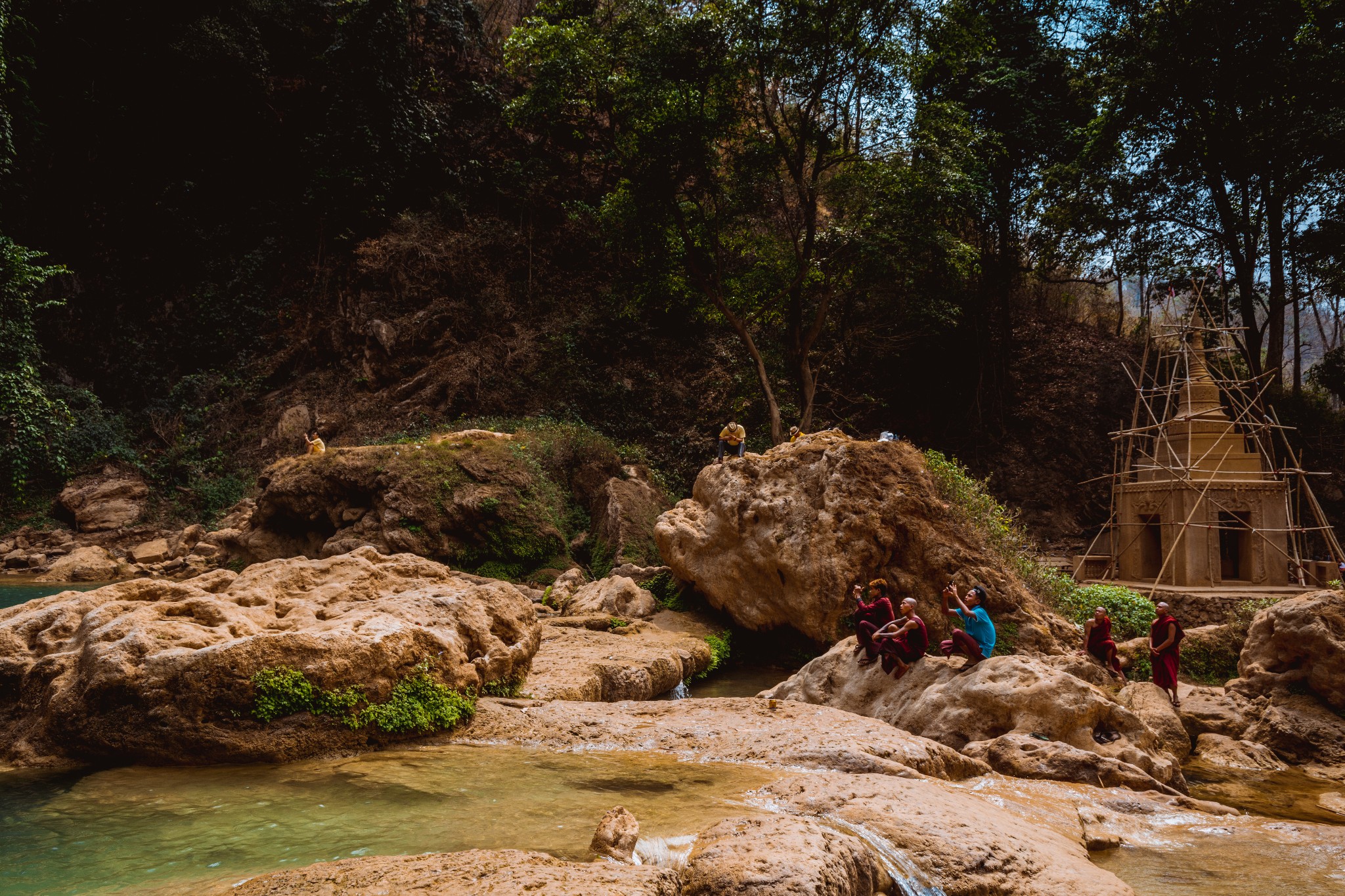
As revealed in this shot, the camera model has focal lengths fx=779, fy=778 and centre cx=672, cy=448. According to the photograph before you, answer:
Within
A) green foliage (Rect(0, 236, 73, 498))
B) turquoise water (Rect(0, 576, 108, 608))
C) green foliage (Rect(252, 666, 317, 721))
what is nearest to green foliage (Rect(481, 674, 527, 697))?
green foliage (Rect(252, 666, 317, 721))

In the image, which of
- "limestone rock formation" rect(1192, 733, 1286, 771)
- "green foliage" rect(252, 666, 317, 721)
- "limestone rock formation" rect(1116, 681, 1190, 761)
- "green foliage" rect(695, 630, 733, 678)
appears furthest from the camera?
"green foliage" rect(695, 630, 733, 678)

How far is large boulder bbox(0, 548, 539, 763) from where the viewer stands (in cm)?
666

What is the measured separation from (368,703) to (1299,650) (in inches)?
455

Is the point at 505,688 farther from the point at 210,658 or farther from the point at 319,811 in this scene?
the point at 319,811

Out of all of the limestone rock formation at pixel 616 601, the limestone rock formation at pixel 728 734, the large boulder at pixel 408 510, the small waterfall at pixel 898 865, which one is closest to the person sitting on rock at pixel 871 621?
the limestone rock formation at pixel 728 734

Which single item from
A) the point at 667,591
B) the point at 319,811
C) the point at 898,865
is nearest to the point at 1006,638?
the point at 667,591

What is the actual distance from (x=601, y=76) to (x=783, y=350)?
9.32m

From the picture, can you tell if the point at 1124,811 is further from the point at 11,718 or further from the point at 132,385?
the point at 132,385

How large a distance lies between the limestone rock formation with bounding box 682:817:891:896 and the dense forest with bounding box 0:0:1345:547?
662 inches

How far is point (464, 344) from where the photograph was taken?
96.2 ft

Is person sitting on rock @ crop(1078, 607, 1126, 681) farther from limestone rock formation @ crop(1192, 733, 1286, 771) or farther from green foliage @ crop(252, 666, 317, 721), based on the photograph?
green foliage @ crop(252, 666, 317, 721)

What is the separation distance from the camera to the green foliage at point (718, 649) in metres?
13.4

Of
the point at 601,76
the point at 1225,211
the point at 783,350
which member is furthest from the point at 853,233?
the point at 1225,211

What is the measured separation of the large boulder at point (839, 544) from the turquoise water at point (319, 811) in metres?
6.42
